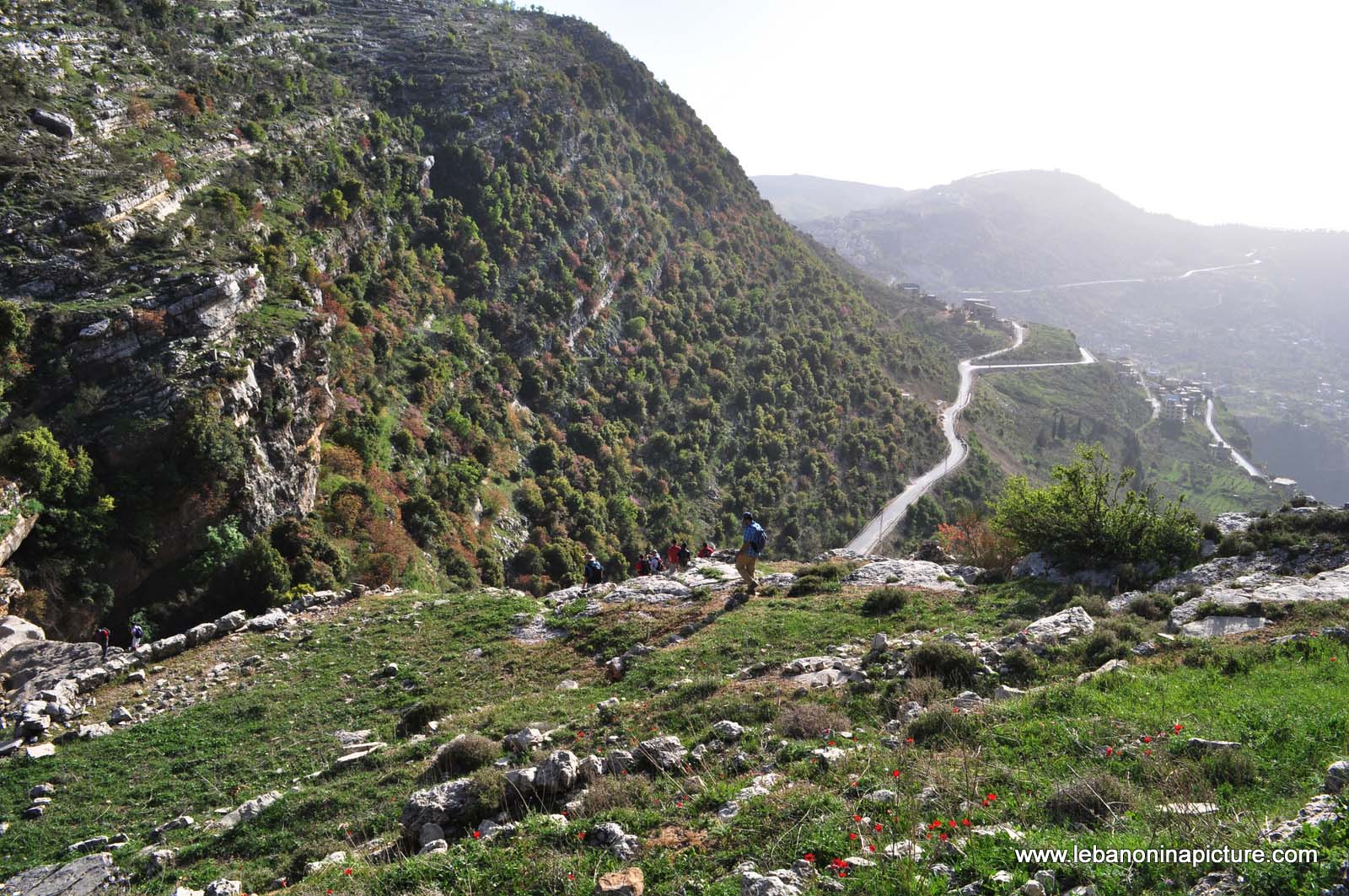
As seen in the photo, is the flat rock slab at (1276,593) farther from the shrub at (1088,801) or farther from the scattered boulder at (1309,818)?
the scattered boulder at (1309,818)

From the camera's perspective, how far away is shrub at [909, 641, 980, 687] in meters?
12.2

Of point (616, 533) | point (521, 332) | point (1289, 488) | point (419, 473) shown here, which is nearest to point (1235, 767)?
point (419, 473)

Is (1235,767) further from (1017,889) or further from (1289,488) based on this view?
(1289,488)

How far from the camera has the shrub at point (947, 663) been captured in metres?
12.2

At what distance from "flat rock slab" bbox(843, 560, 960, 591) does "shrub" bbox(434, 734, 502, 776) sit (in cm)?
1261

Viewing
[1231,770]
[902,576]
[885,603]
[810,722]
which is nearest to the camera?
[1231,770]

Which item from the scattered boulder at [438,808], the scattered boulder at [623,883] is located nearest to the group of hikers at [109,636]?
the scattered boulder at [438,808]

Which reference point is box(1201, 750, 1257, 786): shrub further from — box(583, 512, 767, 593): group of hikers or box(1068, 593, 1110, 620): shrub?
box(583, 512, 767, 593): group of hikers

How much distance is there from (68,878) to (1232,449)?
191308 millimetres

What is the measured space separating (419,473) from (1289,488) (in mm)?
157744

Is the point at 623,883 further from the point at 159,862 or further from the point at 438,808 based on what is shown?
the point at 159,862

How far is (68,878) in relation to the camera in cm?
1030

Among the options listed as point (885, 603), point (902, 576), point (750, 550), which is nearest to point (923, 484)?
point (902, 576)

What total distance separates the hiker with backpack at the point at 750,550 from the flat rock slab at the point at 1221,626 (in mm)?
9896
